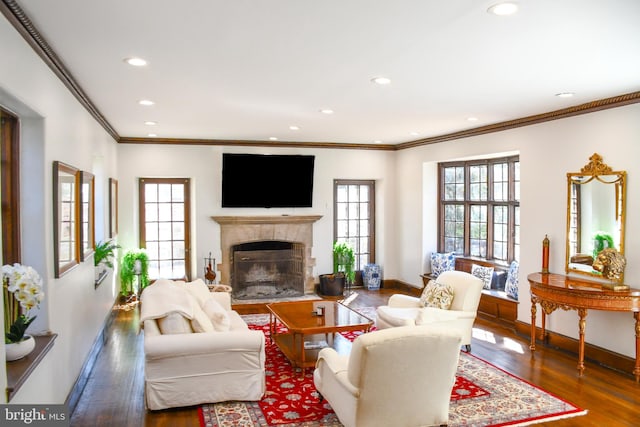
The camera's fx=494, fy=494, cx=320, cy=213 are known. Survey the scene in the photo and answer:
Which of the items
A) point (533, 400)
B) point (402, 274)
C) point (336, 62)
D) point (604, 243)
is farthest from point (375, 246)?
point (336, 62)

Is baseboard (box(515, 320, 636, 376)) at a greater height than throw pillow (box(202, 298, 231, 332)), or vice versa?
throw pillow (box(202, 298, 231, 332))

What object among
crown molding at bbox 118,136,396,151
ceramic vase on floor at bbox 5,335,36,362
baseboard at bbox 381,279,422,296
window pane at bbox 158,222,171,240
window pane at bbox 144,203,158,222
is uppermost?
crown molding at bbox 118,136,396,151

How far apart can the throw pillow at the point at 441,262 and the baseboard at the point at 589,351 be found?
2.07 m

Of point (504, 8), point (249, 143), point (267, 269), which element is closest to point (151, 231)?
point (267, 269)

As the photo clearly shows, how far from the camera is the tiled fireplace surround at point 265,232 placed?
8500 millimetres

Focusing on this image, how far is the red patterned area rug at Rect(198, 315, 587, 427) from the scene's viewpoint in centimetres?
381

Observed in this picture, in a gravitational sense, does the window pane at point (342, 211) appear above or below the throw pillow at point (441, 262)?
above

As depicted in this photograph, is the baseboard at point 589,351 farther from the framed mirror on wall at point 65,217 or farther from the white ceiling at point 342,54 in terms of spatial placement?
the framed mirror on wall at point 65,217

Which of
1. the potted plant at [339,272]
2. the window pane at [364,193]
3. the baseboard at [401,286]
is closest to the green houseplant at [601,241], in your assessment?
the baseboard at [401,286]

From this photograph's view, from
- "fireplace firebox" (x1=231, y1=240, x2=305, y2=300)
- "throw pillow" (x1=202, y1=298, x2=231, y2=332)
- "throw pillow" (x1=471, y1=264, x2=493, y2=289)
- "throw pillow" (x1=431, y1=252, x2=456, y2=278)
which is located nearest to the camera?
"throw pillow" (x1=202, y1=298, x2=231, y2=332)

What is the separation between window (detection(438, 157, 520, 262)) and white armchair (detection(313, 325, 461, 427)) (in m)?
4.26

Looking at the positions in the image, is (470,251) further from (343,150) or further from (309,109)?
(309,109)

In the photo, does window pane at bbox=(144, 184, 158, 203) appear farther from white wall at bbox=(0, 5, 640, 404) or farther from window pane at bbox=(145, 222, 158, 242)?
window pane at bbox=(145, 222, 158, 242)

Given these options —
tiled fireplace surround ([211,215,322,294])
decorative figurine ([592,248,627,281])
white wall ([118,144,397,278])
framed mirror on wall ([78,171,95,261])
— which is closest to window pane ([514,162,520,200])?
decorative figurine ([592,248,627,281])
